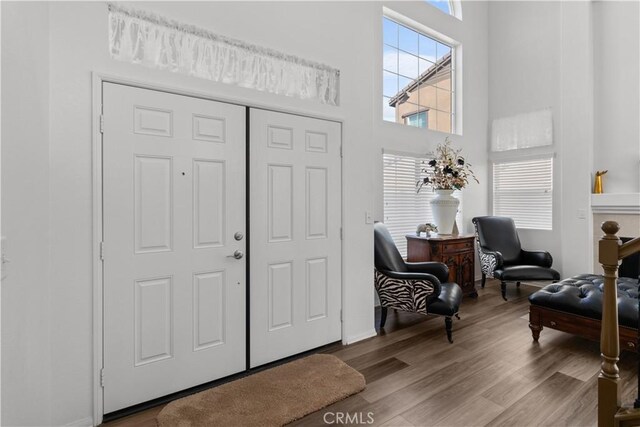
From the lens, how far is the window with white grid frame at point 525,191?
502cm

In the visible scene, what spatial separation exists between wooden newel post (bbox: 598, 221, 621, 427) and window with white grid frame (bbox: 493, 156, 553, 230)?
3.79m

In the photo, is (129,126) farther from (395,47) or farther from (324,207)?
(395,47)

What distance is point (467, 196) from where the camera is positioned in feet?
17.5

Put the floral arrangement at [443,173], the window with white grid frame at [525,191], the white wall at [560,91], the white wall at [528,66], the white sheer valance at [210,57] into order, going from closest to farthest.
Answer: the white sheer valance at [210,57] < the floral arrangement at [443,173] < the white wall at [560,91] < the white wall at [528,66] < the window with white grid frame at [525,191]

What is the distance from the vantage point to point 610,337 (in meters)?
1.72

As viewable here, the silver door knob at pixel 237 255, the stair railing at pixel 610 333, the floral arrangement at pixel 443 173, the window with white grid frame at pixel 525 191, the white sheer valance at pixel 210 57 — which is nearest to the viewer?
the stair railing at pixel 610 333

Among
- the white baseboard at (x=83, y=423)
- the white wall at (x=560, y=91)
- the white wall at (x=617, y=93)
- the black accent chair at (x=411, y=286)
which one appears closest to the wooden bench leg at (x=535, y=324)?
the black accent chair at (x=411, y=286)

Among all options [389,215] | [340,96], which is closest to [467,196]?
[389,215]

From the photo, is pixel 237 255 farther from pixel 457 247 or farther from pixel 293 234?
pixel 457 247

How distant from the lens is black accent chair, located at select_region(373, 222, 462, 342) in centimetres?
316

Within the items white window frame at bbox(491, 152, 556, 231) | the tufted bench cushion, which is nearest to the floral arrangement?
white window frame at bbox(491, 152, 556, 231)

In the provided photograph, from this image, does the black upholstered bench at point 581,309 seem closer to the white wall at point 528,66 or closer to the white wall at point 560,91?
the white wall at point 560,91

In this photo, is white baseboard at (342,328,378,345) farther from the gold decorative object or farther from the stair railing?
the gold decorative object

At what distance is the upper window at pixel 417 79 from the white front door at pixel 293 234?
6.35 feet
